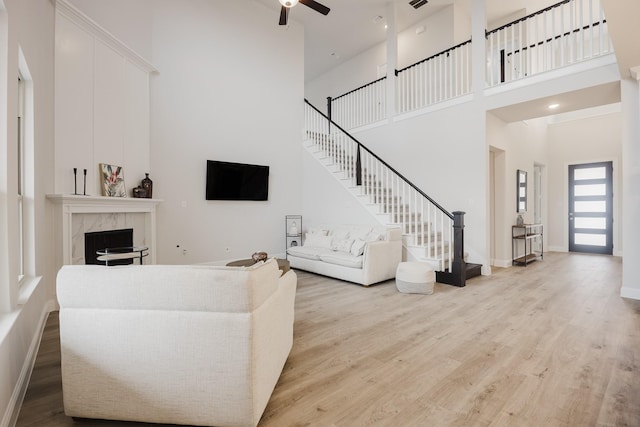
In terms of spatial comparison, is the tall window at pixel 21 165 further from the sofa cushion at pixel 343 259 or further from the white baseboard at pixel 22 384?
the sofa cushion at pixel 343 259

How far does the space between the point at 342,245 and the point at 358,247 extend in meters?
0.43

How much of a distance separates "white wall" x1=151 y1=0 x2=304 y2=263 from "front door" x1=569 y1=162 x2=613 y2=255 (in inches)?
280

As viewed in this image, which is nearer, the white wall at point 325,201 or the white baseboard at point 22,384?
the white baseboard at point 22,384

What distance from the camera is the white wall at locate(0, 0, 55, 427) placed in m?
1.77

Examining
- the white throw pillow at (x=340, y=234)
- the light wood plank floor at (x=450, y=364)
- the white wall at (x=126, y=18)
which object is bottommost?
the light wood plank floor at (x=450, y=364)

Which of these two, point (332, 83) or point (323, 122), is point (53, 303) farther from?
point (332, 83)

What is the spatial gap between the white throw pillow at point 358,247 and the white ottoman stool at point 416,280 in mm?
751

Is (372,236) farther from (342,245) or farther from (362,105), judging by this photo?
(362,105)

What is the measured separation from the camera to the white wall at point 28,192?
177cm

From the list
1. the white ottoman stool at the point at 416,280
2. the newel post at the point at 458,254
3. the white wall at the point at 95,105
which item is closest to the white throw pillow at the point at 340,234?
the white ottoman stool at the point at 416,280

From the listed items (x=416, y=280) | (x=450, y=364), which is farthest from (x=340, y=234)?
(x=450, y=364)

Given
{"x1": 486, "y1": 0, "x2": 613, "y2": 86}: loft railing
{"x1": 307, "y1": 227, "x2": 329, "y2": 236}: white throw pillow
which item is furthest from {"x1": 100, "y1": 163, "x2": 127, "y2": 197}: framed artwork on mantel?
{"x1": 486, "y1": 0, "x2": 613, "y2": 86}: loft railing

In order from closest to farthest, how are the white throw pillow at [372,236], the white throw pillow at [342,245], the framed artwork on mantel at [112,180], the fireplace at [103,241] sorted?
the fireplace at [103,241], the framed artwork on mantel at [112,180], the white throw pillow at [372,236], the white throw pillow at [342,245]

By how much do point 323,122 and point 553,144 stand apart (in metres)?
6.27
